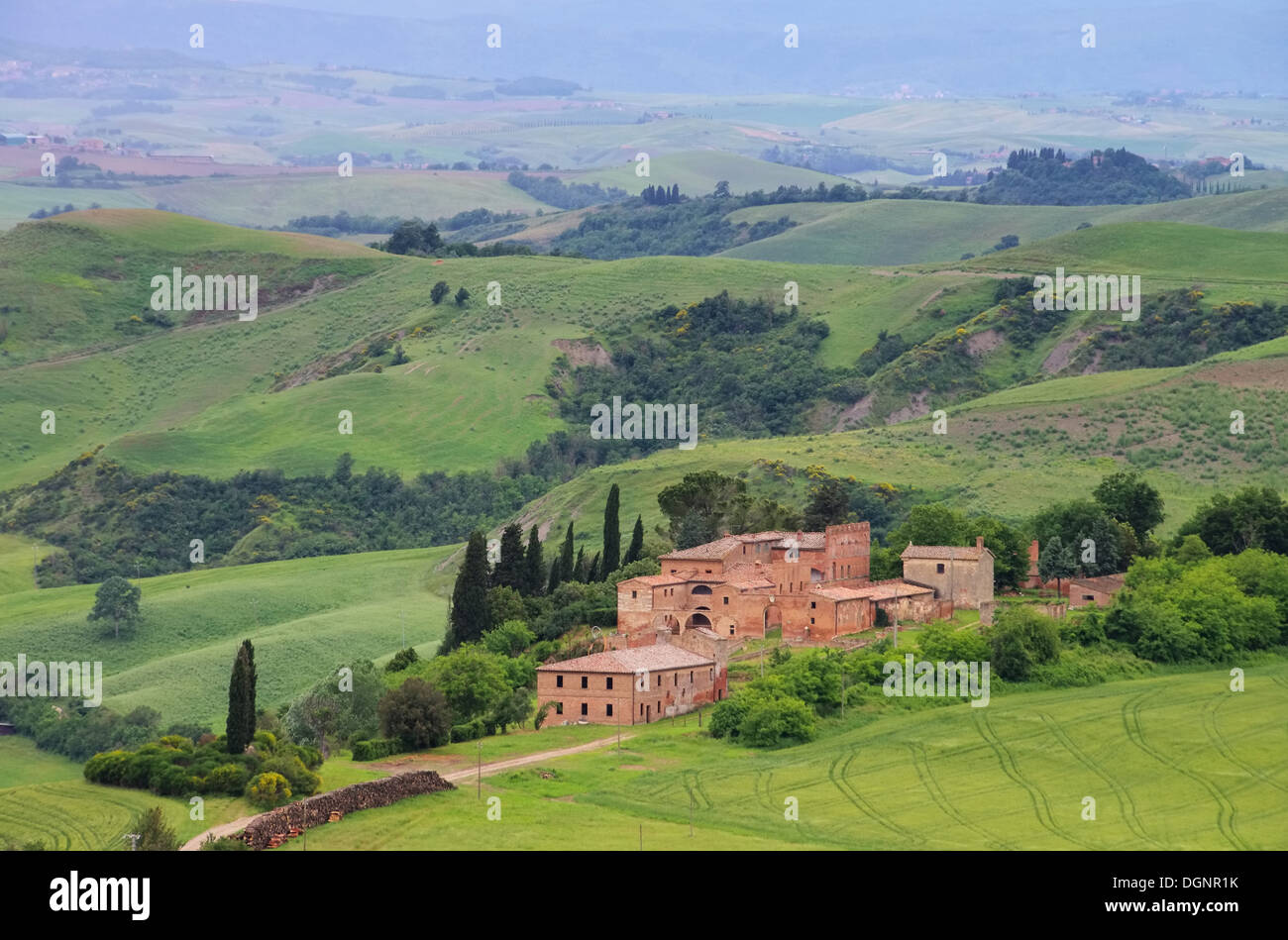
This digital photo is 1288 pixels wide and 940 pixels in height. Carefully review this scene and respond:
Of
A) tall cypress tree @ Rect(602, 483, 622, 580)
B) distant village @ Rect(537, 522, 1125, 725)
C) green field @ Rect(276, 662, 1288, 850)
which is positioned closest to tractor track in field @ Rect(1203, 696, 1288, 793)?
green field @ Rect(276, 662, 1288, 850)

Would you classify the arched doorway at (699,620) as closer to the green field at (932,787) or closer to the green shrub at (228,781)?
the green field at (932,787)

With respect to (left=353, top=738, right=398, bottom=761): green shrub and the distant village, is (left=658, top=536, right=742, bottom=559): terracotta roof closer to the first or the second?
the distant village

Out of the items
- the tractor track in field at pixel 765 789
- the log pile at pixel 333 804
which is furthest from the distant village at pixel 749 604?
the log pile at pixel 333 804

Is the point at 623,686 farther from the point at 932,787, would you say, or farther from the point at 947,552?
the point at 947,552

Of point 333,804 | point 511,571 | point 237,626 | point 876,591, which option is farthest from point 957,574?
point 237,626

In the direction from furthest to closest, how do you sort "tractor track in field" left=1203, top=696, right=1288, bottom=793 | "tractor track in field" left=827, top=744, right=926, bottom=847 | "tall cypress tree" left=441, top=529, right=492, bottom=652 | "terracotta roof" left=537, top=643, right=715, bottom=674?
"tall cypress tree" left=441, top=529, right=492, bottom=652
"terracotta roof" left=537, top=643, right=715, bottom=674
"tractor track in field" left=1203, top=696, right=1288, bottom=793
"tractor track in field" left=827, top=744, right=926, bottom=847
